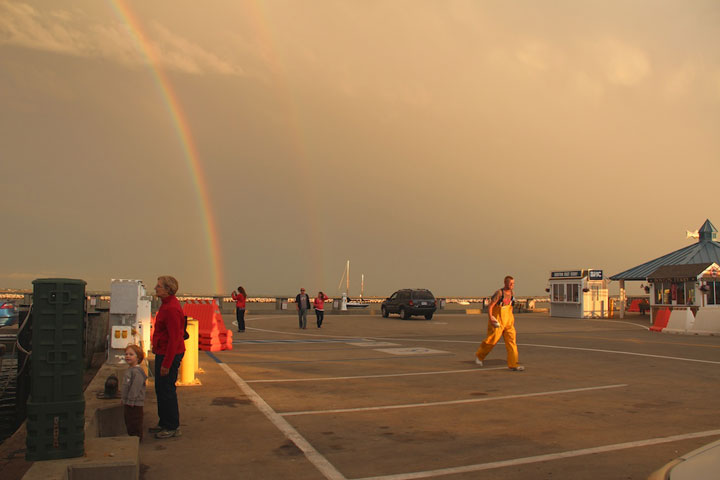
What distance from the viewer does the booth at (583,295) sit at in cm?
3872

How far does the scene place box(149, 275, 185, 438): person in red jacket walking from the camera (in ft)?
21.9

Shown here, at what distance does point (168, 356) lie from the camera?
661 cm

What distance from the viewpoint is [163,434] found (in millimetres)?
6676

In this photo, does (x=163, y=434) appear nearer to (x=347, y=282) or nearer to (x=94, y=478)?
(x=94, y=478)

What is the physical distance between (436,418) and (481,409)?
899mm

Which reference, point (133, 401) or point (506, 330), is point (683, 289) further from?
point (133, 401)

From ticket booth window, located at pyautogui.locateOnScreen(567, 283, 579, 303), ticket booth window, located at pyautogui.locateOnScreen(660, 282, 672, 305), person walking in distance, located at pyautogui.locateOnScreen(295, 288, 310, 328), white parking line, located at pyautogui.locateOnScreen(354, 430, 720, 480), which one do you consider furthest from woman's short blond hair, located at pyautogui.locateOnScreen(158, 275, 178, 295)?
ticket booth window, located at pyautogui.locateOnScreen(567, 283, 579, 303)

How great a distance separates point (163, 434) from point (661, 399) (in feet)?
23.5

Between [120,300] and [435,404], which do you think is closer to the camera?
[435,404]

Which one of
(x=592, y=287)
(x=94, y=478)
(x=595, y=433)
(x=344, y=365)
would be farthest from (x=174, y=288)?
(x=592, y=287)

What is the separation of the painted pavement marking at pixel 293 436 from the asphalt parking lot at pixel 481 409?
0.02 metres

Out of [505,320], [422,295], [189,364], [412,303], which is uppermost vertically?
[422,295]

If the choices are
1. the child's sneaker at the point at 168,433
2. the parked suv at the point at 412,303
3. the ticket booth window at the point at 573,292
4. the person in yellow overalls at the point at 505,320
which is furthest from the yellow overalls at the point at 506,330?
the ticket booth window at the point at 573,292

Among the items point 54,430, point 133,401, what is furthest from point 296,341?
point 54,430
